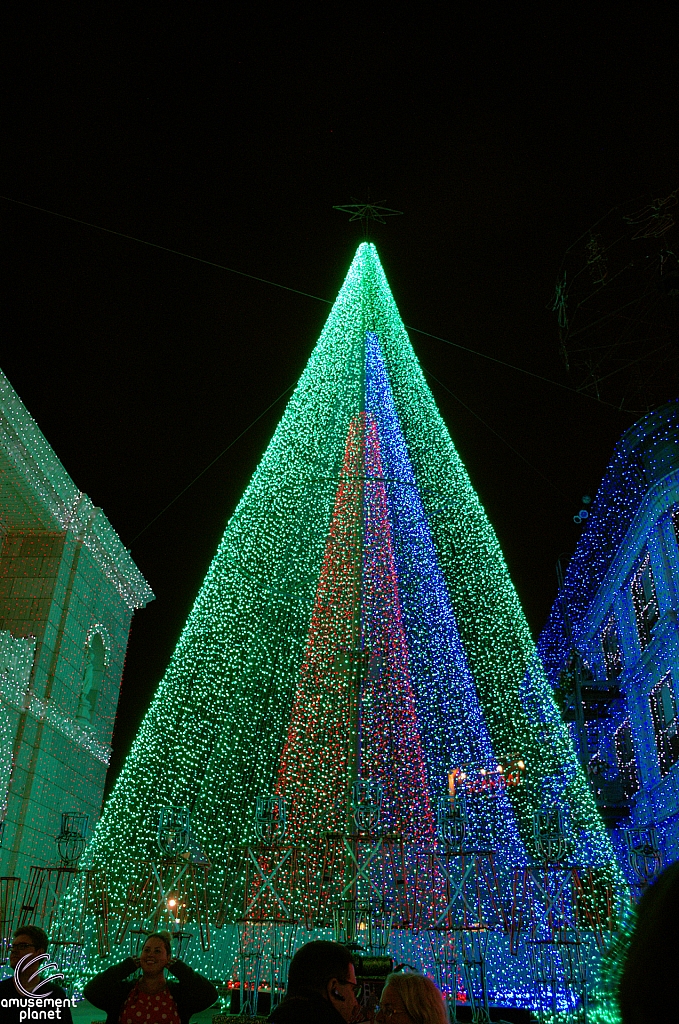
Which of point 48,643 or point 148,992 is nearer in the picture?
point 148,992

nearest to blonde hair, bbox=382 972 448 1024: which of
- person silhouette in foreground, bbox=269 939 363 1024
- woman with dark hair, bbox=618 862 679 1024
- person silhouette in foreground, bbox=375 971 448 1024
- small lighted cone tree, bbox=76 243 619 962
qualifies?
person silhouette in foreground, bbox=375 971 448 1024

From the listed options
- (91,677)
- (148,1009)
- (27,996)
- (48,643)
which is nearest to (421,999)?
(148,1009)

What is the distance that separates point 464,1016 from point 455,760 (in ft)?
19.6

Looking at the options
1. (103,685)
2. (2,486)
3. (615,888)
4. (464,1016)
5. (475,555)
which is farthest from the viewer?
(103,685)

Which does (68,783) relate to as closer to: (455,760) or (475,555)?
(455,760)

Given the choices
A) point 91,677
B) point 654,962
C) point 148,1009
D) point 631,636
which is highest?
point 631,636

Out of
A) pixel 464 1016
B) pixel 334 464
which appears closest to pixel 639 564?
pixel 334 464

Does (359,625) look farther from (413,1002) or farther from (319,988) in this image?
(413,1002)

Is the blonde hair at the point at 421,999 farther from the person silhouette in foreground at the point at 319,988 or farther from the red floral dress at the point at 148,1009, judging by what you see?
the red floral dress at the point at 148,1009

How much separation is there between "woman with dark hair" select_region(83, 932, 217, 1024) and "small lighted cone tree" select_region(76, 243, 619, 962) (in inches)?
325

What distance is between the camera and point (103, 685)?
2180 cm

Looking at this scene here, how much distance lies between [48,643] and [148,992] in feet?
50.0

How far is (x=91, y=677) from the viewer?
21031 mm

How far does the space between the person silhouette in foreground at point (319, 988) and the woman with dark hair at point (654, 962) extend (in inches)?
93.1
